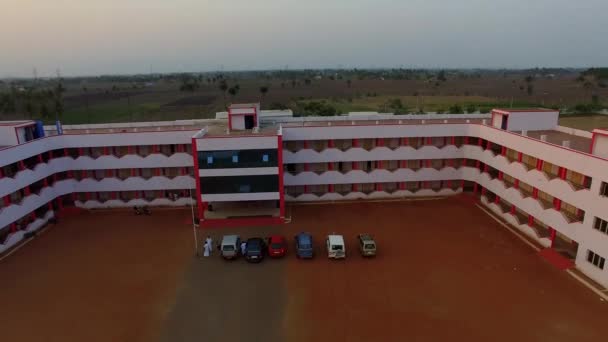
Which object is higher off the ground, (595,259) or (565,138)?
(565,138)

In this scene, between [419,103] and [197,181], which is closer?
[197,181]

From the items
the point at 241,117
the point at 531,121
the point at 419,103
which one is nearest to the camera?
the point at 531,121

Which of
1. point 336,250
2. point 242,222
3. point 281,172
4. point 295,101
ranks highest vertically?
point 295,101

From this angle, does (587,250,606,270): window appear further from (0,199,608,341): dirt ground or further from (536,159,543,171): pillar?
(536,159,543,171): pillar

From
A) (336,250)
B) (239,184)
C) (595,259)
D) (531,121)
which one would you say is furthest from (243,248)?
(531,121)

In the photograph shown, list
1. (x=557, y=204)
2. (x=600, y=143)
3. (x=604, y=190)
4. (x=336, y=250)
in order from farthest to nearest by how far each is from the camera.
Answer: (x=336, y=250) < (x=557, y=204) < (x=600, y=143) < (x=604, y=190)

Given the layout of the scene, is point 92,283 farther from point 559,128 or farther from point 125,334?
point 559,128

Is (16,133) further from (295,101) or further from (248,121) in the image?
(295,101)
